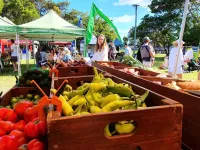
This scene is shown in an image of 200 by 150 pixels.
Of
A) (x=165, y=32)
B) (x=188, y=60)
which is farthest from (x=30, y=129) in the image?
(x=165, y=32)

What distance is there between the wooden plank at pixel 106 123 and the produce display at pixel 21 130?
31cm

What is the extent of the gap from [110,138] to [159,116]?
0.30m

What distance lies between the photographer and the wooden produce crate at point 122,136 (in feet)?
3.84

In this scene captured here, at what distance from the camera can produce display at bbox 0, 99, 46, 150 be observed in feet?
4.75

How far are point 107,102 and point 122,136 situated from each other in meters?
0.28

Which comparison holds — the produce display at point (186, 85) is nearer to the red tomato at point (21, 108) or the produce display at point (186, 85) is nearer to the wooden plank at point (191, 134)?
the wooden plank at point (191, 134)

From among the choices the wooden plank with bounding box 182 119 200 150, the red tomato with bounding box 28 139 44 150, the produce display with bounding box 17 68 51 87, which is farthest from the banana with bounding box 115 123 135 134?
the produce display with bounding box 17 68 51 87

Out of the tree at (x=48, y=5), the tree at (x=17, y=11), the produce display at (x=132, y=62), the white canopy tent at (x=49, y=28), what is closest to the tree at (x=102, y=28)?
the tree at (x=48, y=5)

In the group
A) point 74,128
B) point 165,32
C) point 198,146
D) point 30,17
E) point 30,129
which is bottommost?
point 198,146

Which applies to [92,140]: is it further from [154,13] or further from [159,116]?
[154,13]

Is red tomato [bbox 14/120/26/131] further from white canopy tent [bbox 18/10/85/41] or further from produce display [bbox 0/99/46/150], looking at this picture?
white canopy tent [bbox 18/10/85/41]

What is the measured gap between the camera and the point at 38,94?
306 cm

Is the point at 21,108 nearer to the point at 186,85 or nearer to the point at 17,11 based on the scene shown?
the point at 186,85

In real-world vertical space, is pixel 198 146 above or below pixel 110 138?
below
